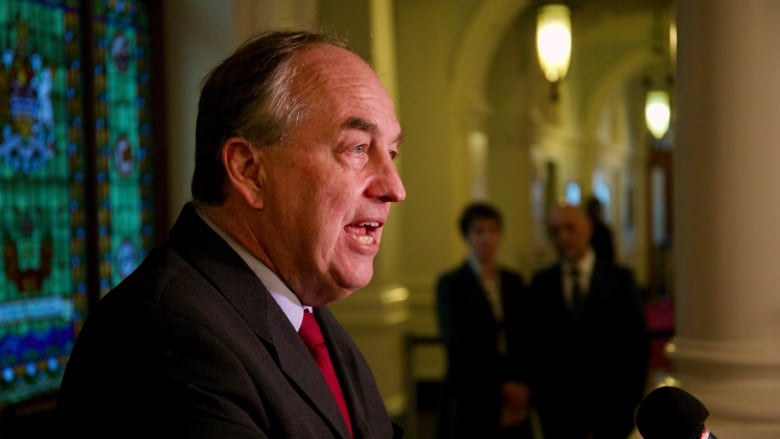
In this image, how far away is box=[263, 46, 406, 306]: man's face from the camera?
154 cm

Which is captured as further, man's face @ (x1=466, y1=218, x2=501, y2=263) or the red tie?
man's face @ (x1=466, y1=218, x2=501, y2=263)

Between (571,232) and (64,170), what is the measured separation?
2.48 metres

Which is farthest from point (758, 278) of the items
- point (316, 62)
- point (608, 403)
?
point (316, 62)

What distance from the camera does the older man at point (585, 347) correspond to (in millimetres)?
4602

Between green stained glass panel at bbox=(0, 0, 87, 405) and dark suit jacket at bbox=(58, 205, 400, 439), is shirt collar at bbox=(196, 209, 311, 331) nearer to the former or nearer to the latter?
dark suit jacket at bbox=(58, 205, 400, 439)

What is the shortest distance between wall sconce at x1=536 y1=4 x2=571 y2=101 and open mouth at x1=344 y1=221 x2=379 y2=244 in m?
4.80

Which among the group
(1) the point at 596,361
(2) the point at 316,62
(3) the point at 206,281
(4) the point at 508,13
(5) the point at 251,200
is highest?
(4) the point at 508,13

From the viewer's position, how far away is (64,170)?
4.21 m

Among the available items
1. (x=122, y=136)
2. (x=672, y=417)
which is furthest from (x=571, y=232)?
(x=672, y=417)

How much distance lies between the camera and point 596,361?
4.65 metres

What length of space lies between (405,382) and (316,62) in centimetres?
521

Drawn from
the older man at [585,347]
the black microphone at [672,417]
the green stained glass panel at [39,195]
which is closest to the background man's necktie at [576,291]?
the older man at [585,347]

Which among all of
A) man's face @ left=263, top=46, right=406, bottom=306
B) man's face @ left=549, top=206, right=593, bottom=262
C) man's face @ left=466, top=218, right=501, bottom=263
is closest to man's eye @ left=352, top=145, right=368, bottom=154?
man's face @ left=263, top=46, right=406, bottom=306

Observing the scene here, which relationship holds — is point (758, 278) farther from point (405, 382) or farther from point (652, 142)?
point (652, 142)
